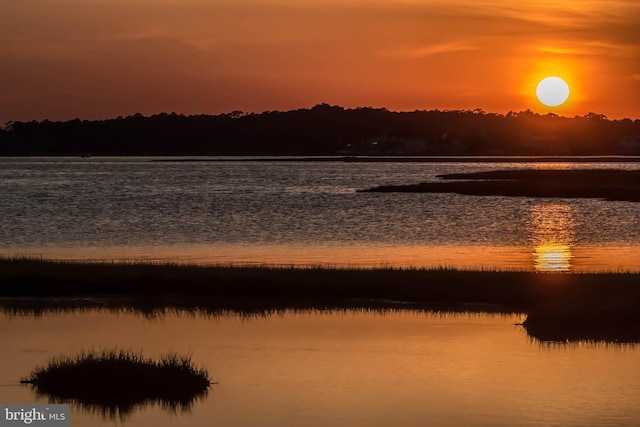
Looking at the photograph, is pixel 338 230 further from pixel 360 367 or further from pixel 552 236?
pixel 360 367

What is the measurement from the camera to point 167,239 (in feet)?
197

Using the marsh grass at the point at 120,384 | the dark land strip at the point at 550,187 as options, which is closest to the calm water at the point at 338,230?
the dark land strip at the point at 550,187

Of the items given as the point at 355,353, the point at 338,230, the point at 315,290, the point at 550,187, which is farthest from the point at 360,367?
the point at 550,187

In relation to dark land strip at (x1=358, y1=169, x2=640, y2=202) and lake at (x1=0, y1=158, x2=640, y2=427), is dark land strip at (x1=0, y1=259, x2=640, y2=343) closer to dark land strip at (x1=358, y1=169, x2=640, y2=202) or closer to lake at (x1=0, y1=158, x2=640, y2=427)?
lake at (x1=0, y1=158, x2=640, y2=427)

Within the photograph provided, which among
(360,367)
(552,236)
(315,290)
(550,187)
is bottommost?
(552,236)

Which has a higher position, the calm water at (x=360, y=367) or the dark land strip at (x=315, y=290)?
the dark land strip at (x=315, y=290)

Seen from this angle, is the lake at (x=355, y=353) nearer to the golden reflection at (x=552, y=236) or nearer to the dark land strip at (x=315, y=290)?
the golden reflection at (x=552, y=236)

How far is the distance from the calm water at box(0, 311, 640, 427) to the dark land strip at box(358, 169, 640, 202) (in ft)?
238

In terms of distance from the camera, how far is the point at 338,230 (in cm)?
6706

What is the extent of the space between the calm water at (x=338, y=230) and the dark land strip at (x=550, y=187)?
10.4 feet

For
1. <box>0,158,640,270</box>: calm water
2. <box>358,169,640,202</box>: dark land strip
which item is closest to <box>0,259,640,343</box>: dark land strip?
<box>0,158,640,270</box>: calm water

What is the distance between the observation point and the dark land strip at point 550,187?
107625mm

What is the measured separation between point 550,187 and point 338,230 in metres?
54.9

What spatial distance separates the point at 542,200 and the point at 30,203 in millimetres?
48076
